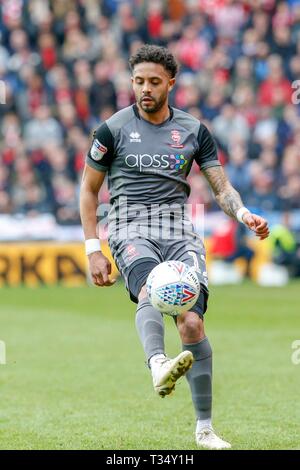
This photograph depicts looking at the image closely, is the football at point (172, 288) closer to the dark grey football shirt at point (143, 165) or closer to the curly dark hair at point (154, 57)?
the dark grey football shirt at point (143, 165)

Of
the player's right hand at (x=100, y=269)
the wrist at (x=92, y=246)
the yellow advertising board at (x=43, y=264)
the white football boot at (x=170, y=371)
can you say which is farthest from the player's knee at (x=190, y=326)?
the yellow advertising board at (x=43, y=264)

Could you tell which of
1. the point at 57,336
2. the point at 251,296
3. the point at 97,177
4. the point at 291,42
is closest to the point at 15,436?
the point at 97,177

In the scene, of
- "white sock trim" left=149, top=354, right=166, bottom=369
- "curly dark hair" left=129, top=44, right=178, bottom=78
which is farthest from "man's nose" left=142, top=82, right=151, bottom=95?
"white sock trim" left=149, top=354, right=166, bottom=369

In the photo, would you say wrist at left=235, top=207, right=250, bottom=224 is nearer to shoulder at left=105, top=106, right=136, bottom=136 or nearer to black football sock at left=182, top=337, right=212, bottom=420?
black football sock at left=182, top=337, right=212, bottom=420

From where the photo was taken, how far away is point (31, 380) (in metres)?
9.48

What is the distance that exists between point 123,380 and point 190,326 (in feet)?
10.4

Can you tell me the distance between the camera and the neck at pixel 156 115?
Result: 6.96 m

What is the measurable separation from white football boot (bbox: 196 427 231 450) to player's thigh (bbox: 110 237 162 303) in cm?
86

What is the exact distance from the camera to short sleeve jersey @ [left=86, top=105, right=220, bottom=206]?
22.5 feet

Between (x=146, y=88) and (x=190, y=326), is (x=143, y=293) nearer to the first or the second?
(x=190, y=326)

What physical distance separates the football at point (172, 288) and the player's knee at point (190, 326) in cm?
9

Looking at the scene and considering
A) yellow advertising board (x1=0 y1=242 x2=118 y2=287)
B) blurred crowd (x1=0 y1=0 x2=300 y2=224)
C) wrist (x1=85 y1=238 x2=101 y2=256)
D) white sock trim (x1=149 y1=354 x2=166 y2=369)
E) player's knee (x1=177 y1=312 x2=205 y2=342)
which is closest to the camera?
white sock trim (x1=149 y1=354 x2=166 y2=369)

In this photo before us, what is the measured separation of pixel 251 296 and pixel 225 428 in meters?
9.55
